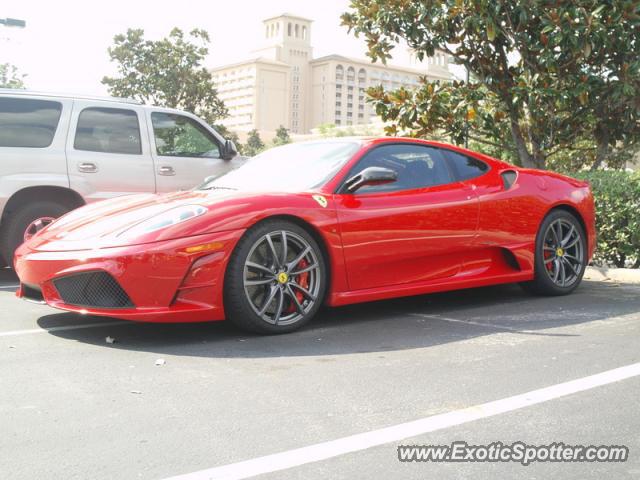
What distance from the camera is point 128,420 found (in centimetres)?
324

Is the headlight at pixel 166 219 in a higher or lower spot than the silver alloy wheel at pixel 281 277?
higher

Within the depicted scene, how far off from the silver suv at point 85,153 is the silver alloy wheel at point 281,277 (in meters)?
3.10

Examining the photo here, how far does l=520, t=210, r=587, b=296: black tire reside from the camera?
6477 millimetres

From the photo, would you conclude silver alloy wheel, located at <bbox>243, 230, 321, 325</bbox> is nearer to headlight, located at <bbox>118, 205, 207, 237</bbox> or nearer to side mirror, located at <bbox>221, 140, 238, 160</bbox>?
headlight, located at <bbox>118, 205, 207, 237</bbox>

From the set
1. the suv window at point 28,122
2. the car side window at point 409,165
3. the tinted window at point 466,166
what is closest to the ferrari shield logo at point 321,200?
the car side window at point 409,165

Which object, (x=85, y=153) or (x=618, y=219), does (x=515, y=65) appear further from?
(x=85, y=153)

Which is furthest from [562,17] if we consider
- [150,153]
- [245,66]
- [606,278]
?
[245,66]

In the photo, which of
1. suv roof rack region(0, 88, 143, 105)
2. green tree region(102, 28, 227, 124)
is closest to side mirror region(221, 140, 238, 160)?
suv roof rack region(0, 88, 143, 105)

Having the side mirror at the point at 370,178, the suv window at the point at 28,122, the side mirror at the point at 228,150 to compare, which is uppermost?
the suv window at the point at 28,122

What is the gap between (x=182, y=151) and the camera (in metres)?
8.75

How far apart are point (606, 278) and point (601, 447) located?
540 cm

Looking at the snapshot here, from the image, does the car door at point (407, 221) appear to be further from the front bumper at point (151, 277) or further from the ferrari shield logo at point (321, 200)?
the front bumper at point (151, 277)

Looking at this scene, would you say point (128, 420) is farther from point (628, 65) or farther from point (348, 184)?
point (628, 65)

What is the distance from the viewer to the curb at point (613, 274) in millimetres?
7848
